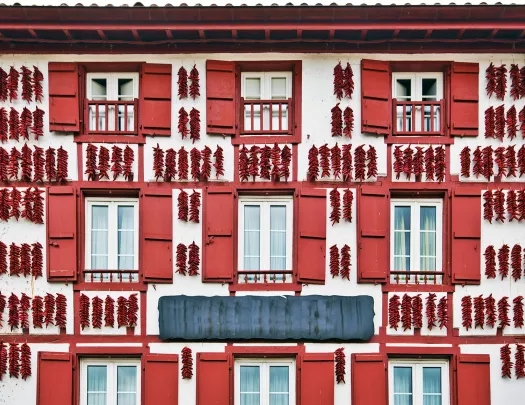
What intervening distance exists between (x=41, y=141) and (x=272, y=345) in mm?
5323

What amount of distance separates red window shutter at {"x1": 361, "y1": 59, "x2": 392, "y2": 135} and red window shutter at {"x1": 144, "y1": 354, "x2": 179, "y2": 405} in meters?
5.17

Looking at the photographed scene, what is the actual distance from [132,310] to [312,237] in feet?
10.8

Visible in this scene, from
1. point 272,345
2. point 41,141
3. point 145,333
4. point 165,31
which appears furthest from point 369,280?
point 41,141

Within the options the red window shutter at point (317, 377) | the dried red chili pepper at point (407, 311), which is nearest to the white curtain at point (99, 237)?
the red window shutter at point (317, 377)

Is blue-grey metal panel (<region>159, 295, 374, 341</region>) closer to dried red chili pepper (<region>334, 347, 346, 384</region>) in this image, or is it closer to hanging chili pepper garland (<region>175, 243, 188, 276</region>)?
dried red chili pepper (<region>334, 347, 346, 384</region>)

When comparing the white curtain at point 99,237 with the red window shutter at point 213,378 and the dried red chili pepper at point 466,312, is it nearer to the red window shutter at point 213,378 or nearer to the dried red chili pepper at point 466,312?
the red window shutter at point 213,378

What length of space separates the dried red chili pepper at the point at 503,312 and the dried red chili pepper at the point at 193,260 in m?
5.16

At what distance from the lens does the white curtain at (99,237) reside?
35.7 ft

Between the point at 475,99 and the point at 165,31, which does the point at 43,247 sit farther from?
the point at 475,99

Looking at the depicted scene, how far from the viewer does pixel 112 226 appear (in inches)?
429

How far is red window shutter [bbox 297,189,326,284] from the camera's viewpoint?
34.6ft

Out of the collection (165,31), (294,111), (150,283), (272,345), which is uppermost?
(165,31)

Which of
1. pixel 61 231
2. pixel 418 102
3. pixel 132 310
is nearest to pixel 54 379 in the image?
pixel 132 310

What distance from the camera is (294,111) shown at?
426 inches
